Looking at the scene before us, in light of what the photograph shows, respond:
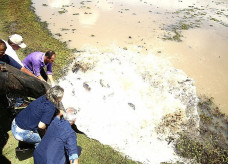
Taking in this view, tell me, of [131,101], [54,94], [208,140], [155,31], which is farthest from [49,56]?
[155,31]

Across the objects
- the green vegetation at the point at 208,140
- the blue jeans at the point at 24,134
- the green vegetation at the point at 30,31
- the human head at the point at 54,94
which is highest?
the human head at the point at 54,94

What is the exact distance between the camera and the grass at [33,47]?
19.1 feet

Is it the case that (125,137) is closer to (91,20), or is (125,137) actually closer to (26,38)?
(26,38)

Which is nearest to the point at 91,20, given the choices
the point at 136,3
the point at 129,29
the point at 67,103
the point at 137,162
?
the point at 129,29

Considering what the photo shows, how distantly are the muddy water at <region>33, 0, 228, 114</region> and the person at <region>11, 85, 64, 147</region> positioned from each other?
840cm

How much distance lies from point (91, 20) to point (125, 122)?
1146 cm

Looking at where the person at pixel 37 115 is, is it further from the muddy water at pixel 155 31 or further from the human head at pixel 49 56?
the muddy water at pixel 155 31

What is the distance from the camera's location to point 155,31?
15.8 m

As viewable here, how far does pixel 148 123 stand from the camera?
25.8 feet

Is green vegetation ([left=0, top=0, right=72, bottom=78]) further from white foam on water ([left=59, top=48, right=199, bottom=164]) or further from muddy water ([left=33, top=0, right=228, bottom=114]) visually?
white foam on water ([left=59, top=48, right=199, bottom=164])

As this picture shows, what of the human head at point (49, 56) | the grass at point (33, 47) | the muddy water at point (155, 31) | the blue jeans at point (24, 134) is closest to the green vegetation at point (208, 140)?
the muddy water at point (155, 31)

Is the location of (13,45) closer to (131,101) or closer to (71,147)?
(71,147)

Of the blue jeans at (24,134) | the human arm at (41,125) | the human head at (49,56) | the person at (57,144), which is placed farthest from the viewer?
the human head at (49,56)

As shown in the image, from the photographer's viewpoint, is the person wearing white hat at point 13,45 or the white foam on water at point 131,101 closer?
the person wearing white hat at point 13,45
